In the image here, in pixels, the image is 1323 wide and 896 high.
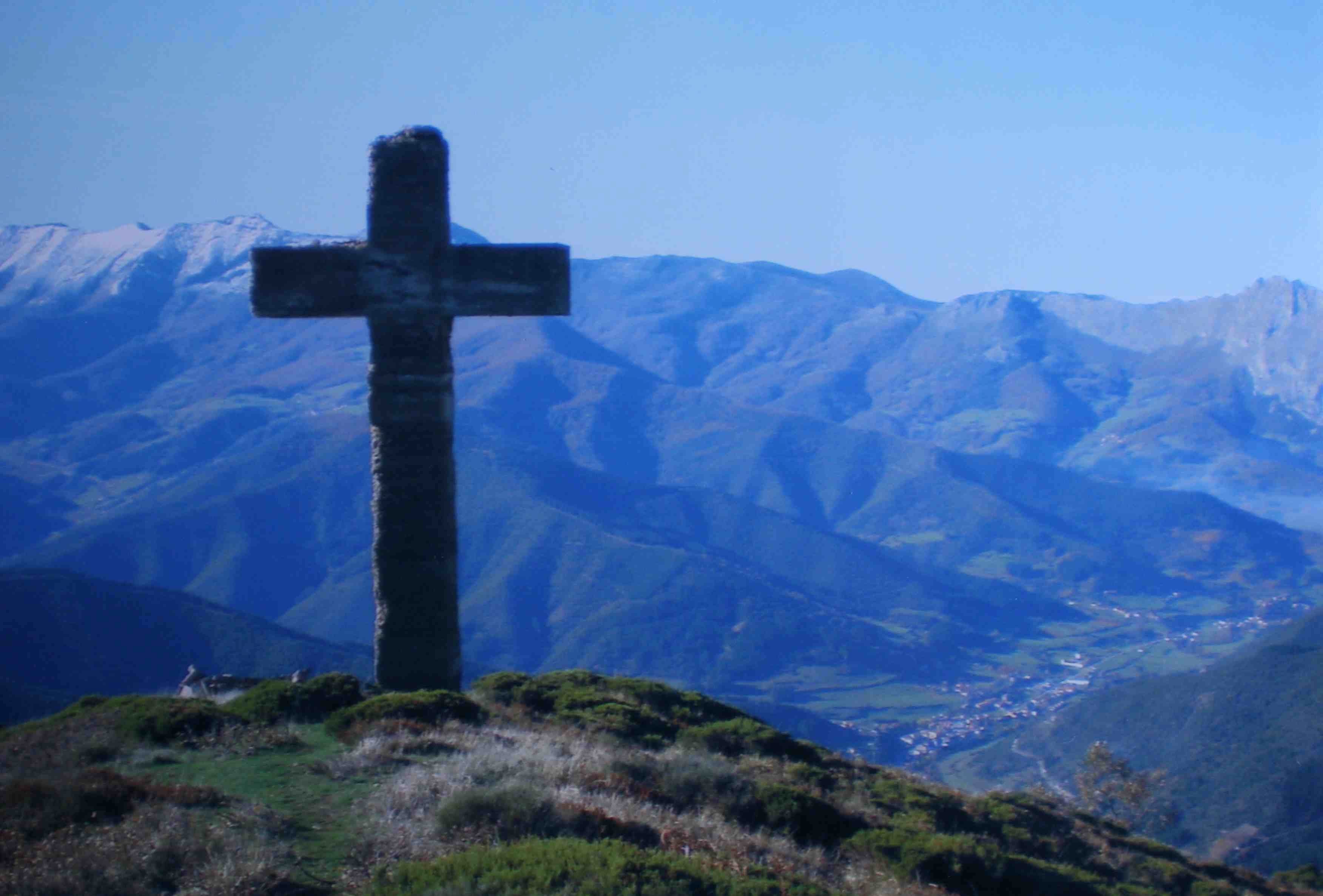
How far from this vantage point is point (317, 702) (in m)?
10.6

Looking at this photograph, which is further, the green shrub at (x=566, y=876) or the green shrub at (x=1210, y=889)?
the green shrub at (x=1210, y=889)

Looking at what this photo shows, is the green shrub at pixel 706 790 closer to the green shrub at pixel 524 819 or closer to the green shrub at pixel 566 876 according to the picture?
the green shrub at pixel 524 819

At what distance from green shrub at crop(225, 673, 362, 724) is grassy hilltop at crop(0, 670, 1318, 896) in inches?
0.9

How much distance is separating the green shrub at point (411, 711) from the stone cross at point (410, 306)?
5.00ft

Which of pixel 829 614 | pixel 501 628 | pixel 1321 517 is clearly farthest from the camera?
pixel 1321 517

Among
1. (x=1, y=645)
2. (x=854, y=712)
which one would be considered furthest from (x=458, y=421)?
(x=1, y=645)

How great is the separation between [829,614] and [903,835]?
10807 cm

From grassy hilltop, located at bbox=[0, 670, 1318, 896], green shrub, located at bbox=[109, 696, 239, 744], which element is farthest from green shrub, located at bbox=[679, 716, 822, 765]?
green shrub, located at bbox=[109, 696, 239, 744]

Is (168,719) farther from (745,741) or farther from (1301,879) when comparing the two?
(1301,879)

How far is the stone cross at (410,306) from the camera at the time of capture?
11594mm

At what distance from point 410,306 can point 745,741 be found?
16.6 ft

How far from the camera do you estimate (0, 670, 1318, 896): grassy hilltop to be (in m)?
6.25

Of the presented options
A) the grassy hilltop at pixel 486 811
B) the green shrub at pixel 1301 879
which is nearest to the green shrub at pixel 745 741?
the grassy hilltop at pixel 486 811

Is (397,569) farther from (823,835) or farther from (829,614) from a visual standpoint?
(829,614)
